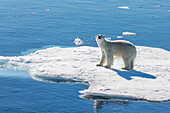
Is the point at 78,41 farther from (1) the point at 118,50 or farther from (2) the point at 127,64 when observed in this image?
(2) the point at 127,64

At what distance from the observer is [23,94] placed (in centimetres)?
1103

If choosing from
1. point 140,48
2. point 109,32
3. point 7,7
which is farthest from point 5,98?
point 7,7

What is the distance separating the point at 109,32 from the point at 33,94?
957 centimetres

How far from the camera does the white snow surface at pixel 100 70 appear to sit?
11.1 meters

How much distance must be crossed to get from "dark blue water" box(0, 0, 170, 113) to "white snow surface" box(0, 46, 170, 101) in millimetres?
447

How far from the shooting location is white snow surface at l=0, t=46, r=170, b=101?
36.3 ft

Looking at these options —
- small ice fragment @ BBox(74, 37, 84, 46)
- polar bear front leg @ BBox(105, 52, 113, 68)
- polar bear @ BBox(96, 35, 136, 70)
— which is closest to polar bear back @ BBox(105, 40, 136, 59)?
polar bear @ BBox(96, 35, 136, 70)

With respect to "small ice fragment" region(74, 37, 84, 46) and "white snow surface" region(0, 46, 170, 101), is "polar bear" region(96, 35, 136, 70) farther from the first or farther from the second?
"small ice fragment" region(74, 37, 84, 46)

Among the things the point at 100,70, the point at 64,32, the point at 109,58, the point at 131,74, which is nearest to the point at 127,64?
the point at 131,74

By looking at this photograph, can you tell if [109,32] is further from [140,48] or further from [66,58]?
[66,58]

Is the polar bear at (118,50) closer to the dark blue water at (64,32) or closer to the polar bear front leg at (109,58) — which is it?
the polar bear front leg at (109,58)

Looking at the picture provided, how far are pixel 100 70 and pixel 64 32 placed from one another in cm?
759

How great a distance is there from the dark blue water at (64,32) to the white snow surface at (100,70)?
45 centimetres

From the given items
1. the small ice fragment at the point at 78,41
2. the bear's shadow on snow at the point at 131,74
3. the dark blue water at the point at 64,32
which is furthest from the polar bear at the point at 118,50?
the small ice fragment at the point at 78,41
